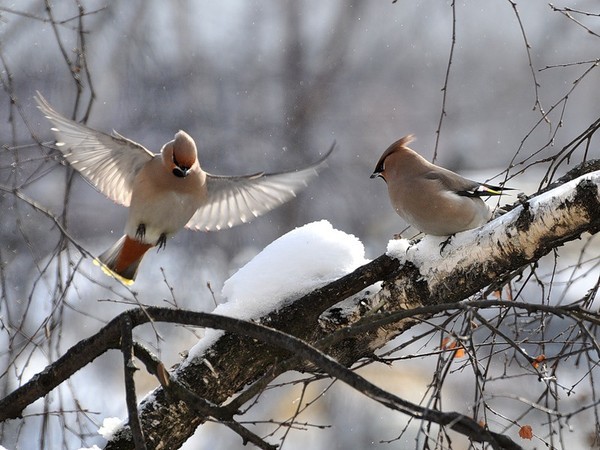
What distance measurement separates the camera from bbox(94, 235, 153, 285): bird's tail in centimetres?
418

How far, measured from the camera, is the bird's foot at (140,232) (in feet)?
13.4

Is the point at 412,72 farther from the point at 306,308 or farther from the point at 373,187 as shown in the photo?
the point at 306,308

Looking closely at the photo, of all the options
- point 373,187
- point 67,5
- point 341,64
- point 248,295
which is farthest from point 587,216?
point 341,64

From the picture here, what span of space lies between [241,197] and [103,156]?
0.65 m

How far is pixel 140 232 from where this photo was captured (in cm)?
409

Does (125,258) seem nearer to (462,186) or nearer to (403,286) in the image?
(462,186)

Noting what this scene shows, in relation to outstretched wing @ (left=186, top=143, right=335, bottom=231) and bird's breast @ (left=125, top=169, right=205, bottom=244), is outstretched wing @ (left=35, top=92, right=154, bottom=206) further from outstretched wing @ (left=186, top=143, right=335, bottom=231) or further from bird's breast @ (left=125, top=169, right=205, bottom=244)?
outstretched wing @ (left=186, top=143, right=335, bottom=231)

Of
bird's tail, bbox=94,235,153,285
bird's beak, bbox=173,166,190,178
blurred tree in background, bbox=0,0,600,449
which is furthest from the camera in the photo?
blurred tree in background, bbox=0,0,600,449

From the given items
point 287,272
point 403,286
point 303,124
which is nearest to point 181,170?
point 287,272

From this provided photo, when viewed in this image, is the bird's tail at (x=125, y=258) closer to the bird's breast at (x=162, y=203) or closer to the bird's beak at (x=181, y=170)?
the bird's breast at (x=162, y=203)

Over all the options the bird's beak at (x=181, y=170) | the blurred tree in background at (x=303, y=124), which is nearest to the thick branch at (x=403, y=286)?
the bird's beak at (x=181, y=170)

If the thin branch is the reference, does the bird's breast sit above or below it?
above

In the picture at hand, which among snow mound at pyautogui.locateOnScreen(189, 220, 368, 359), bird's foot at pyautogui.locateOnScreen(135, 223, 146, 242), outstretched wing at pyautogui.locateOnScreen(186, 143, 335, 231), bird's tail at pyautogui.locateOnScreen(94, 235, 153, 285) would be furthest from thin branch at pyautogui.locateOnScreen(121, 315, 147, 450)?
outstretched wing at pyautogui.locateOnScreen(186, 143, 335, 231)

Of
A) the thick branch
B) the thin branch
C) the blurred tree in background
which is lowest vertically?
the thin branch
